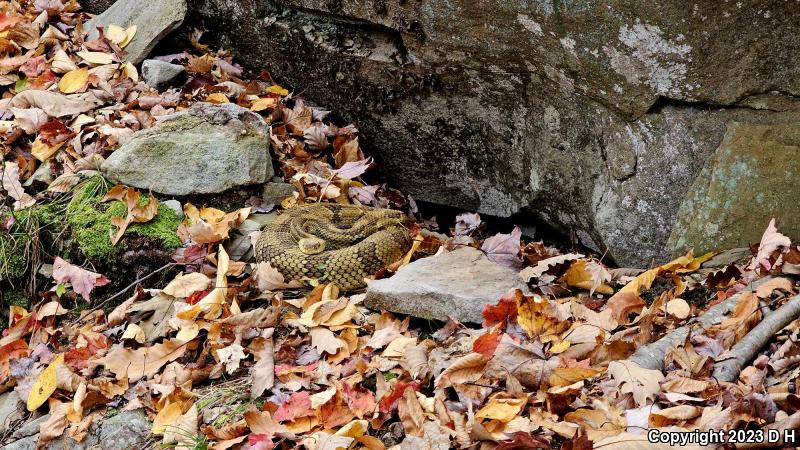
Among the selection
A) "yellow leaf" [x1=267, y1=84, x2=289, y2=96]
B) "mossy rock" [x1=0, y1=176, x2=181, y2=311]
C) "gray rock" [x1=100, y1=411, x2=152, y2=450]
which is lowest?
"gray rock" [x1=100, y1=411, x2=152, y2=450]

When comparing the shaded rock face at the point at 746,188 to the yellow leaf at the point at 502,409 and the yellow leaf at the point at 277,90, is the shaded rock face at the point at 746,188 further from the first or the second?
the yellow leaf at the point at 277,90

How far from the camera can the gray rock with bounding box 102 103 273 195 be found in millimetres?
6012

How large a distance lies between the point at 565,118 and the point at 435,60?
1.09m

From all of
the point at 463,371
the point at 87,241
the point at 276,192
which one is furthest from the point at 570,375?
the point at 87,241

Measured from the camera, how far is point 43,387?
192 inches

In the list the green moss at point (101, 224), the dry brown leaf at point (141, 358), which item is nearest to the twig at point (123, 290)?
the green moss at point (101, 224)

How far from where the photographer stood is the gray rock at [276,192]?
6.25 metres

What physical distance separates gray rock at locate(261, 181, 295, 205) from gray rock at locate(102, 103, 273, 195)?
0.28ft

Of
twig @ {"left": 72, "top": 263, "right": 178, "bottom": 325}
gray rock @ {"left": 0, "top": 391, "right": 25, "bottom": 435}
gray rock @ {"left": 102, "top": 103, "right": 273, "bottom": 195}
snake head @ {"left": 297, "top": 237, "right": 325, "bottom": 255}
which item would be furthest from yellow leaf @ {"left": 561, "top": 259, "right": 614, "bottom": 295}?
gray rock @ {"left": 0, "top": 391, "right": 25, "bottom": 435}

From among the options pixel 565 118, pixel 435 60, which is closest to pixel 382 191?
pixel 435 60

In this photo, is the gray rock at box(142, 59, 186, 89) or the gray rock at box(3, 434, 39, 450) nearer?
the gray rock at box(3, 434, 39, 450)

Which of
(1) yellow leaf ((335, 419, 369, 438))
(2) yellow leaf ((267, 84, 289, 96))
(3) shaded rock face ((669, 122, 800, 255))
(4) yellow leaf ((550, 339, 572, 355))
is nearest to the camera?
(1) yellow leaf ((335, 419, 369, 438))

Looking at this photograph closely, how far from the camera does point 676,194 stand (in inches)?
210

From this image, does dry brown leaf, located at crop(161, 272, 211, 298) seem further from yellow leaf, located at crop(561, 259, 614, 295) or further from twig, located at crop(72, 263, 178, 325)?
yellow leaf, located at crop(561, 259, 614, 295)
